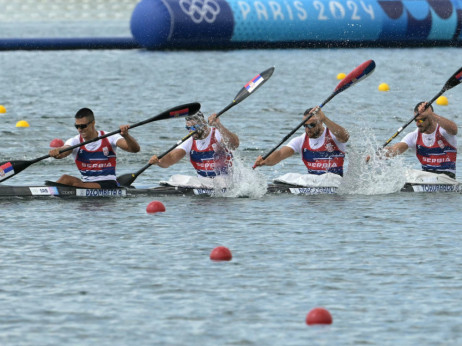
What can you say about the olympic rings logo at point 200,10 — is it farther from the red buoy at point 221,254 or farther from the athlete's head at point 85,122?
the red buoy at point 221,254

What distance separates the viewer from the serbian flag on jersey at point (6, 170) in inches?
591

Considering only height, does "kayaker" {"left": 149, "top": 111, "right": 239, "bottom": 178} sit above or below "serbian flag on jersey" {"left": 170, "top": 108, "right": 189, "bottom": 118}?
below

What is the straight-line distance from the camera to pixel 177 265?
10.9 meters

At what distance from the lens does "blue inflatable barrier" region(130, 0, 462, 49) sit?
1512 inches

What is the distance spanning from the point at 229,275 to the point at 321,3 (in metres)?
30.3

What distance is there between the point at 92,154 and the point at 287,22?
84.1ft

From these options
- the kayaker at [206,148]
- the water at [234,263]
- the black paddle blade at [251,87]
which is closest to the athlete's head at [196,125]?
the kayaker at [206,148]

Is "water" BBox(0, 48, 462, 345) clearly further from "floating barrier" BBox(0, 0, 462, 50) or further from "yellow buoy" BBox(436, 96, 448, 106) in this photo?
"floating barrier" BBox(0, 0, 462, 50)

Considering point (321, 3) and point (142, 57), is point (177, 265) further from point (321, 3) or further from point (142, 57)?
point (142, 57)

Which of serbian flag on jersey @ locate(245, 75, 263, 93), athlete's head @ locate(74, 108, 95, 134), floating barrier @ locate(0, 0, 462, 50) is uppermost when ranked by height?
athlete's head @ locate(74, 108, 95, 134)

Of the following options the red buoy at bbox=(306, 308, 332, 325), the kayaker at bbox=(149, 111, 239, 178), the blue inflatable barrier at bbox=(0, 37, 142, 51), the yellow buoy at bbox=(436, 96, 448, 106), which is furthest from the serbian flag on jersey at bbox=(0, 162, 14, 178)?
the blue inflatable barrier at bbox=(0, 37, 142, 51)

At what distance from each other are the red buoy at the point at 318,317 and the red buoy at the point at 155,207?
5.45m

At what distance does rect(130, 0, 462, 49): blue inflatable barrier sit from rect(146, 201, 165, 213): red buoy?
24.2 m

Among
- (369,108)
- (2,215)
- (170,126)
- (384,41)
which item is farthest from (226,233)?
(384,41)
